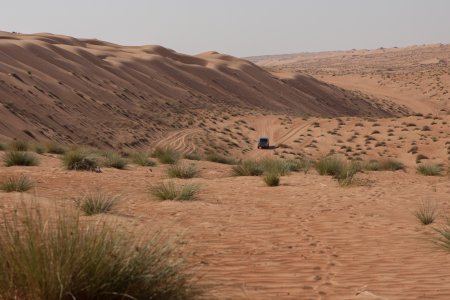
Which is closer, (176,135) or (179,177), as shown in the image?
(179,177)

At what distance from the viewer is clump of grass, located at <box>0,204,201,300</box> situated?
14.3 ft

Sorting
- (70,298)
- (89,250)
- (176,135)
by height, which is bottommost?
(176,135)

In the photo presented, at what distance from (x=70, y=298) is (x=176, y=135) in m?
41.3

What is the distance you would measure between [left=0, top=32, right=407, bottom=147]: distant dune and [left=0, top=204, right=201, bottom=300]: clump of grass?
28.7 m

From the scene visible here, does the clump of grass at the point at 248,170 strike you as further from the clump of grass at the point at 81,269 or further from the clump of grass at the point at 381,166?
the clump of grass at the point at 81,269

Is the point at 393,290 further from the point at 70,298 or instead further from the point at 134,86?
the point at 134,86

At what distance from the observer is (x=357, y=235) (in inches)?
385

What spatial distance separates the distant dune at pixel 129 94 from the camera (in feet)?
130

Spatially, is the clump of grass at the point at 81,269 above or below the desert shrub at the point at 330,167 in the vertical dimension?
above

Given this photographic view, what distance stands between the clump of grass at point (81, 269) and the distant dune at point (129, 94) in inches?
1129

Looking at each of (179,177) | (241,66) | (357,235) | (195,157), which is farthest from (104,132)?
(241,66)

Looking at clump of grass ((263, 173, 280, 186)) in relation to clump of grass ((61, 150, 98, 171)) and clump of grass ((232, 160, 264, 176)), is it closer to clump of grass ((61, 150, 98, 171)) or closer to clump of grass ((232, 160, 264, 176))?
clump of grass ((232, 160, 264, 176))

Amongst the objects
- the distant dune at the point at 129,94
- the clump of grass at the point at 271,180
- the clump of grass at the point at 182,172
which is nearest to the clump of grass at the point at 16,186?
the clump of grass at the point at 182,172

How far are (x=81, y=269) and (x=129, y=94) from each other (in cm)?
5108
